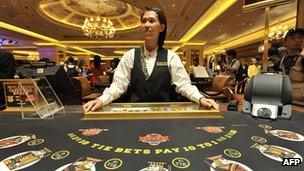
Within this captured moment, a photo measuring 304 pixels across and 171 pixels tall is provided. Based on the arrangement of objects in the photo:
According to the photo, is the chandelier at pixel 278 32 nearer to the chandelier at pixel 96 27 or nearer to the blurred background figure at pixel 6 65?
the chandelier at pixel 96 27

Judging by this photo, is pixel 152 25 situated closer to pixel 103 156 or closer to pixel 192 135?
pixel 192 135

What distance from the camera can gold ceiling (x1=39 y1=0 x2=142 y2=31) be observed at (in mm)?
8930

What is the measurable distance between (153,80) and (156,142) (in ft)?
3.01

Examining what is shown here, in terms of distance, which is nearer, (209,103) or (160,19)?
(209,103)

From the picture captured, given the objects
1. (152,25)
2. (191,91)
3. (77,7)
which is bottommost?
(191,91)

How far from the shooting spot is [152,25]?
4.99 feet

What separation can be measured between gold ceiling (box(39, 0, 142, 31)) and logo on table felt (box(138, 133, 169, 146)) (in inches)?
343

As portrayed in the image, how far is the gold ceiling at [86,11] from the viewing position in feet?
29.3

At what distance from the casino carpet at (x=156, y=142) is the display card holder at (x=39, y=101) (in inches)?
3.9

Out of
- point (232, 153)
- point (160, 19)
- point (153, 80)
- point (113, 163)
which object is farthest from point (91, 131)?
point (160, 19)

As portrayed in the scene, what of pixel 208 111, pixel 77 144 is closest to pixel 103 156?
Answer: pixel 77 144

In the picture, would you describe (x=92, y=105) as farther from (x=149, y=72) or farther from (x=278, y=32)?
(x=278, y=32)

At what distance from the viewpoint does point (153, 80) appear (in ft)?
5.42

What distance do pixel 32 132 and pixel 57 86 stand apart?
636 millimetres
